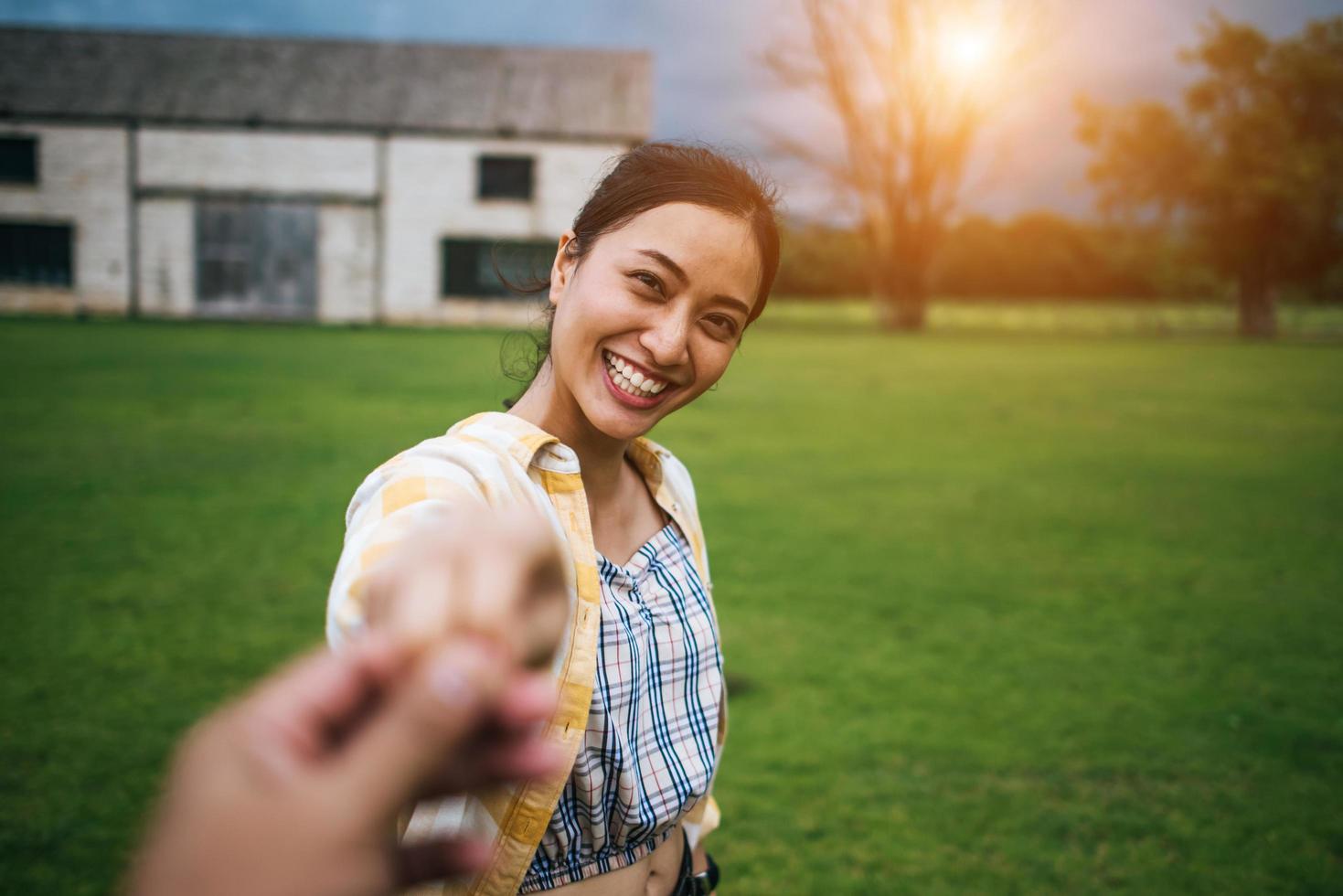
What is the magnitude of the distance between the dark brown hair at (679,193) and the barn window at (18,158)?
110 ft

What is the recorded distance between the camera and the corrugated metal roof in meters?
29.8

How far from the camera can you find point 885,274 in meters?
40.4

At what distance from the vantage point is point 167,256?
29.1 meters

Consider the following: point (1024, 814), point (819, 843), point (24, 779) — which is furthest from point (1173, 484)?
point (24, 779)

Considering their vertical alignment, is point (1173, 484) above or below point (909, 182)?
below

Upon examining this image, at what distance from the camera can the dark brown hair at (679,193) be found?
172 centimetres

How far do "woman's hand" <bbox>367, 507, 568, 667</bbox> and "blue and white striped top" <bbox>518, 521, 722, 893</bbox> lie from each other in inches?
37.7

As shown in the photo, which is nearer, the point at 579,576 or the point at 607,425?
the point at 579,576

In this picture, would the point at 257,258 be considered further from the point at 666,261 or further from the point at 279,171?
the point at 666,261

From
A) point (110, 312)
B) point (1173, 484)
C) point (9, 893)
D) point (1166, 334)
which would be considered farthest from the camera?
point (1166, 334)

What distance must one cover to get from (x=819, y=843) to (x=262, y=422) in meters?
9.26

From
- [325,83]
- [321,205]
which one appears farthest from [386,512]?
[325,83]

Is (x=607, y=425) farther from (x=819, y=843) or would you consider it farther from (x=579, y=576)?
(x=819, y=843)

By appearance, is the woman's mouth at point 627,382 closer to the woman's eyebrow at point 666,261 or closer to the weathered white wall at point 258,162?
the woman's eyebrow at point 666,261
